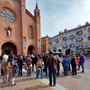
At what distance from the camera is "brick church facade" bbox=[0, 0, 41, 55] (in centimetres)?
3488

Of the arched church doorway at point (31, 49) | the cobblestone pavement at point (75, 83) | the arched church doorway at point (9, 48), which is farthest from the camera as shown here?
the arched church doorway at point (31, 49)

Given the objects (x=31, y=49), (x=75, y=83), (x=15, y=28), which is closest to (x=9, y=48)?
(x=15, y=28)

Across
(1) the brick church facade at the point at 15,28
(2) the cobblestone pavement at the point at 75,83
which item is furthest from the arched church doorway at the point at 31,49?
(2) the cobblestone pavement at the point at 75,83

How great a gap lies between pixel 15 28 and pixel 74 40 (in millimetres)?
31564

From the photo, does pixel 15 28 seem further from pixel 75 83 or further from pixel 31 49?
pixel 75 83

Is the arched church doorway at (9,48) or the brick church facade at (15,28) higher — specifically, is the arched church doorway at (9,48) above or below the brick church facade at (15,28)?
below

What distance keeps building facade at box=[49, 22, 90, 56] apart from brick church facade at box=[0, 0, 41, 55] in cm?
2293

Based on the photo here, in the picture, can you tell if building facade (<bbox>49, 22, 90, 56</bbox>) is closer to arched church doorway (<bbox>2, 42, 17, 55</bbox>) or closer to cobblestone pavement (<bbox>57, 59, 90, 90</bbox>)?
arched church doorway (<bbox>2, 42, 17, 55</bbox>)

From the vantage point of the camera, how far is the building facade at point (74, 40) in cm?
5609

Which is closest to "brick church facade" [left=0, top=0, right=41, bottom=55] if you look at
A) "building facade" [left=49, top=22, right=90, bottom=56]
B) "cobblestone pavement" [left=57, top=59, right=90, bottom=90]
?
"building facade" [left=49, top=22, right=90, bottom=56]

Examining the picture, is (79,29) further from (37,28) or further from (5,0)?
(5,0)

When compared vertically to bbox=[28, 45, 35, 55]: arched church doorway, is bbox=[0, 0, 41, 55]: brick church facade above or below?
above

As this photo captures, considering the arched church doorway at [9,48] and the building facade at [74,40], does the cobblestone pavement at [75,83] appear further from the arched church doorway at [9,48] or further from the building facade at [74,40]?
the building facade at [74,40]

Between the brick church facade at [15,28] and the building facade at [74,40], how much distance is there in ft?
75.2
